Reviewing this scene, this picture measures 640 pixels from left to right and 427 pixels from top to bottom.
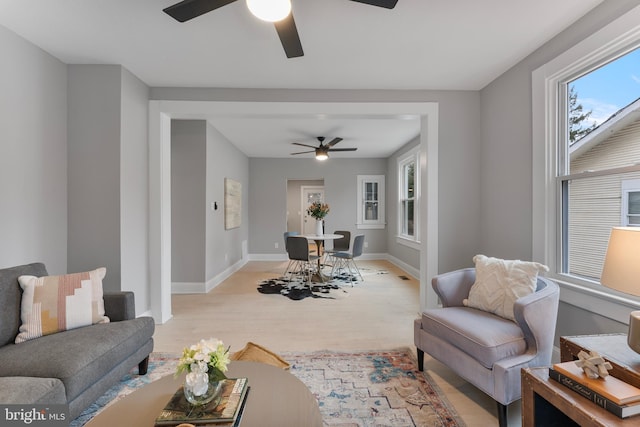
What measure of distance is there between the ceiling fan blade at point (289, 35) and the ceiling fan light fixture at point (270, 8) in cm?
17

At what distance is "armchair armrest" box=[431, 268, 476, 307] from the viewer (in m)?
2.29

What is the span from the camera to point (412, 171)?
5.97m

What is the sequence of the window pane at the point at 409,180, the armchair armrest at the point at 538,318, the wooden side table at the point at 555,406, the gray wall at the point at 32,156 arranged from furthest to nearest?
the window pane at the point at 409,180 < the gray wall at the point at 32,156 < the armchair armrest at the point at 538,318 < the wooden side table at the point at 555,406

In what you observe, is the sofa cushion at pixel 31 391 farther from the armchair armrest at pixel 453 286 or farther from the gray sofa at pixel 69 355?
the armchair armrest at pixel 453 286

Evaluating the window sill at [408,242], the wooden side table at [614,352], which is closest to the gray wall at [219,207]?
the window sill at [408,242]

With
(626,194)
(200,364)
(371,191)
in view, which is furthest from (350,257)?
(200,364)

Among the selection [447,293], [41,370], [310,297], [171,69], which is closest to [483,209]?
[447,293]

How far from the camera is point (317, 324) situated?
3.15 meters

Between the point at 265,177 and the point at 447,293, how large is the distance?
5692mm

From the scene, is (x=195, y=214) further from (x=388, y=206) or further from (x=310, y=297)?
(x=388, y=206)

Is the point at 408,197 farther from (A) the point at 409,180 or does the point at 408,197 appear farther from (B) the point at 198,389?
(B) the point at 198,389

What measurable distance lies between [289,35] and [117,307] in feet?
7.33

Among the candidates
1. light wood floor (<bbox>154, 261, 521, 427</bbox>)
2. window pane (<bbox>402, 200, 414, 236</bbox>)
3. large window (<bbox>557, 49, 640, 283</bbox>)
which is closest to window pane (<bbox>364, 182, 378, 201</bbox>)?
window pane (<bbox>402, 200, 414, 236</bbox>)

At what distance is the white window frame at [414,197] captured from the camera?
5316 mm
